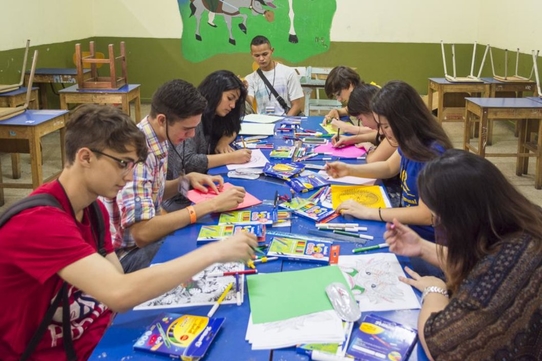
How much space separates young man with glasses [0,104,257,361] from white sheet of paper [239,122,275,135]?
2141 mm

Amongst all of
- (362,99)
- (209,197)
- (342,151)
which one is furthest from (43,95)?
(209,197)

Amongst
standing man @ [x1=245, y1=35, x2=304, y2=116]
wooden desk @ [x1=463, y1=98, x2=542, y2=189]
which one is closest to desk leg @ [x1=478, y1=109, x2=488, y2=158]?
wooden desk @ [x1=463, y1=98, x2=542, y2=189]

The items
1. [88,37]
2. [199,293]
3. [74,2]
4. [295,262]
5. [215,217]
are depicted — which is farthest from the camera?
[88,37]

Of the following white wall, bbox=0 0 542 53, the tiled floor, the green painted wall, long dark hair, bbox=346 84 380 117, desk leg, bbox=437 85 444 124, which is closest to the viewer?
long dark hair, bbox=346 84 380 117

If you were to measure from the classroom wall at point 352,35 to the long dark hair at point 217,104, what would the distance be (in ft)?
15.8

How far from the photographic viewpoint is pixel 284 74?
187 inches

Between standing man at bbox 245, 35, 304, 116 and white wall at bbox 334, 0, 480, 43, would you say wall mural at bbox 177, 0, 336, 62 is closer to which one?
white wall at bbox 334, 0, 480, 43

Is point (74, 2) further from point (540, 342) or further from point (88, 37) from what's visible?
point (540, 342)

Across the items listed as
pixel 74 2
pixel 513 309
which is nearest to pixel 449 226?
pixel 513 309

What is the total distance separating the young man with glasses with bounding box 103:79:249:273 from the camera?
1.92 metres

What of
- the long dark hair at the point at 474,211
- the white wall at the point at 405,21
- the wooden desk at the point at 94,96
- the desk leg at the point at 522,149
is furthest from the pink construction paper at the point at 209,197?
the white wall at the point at 405,21

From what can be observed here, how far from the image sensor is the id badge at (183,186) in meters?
2.46

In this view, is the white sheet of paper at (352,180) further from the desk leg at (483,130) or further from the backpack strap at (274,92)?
the desk leg at (483,130)

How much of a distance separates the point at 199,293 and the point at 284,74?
3522 mm
